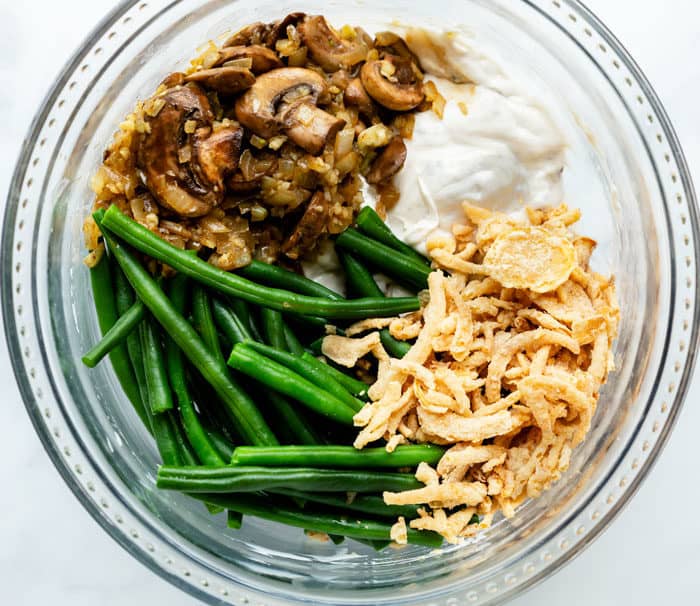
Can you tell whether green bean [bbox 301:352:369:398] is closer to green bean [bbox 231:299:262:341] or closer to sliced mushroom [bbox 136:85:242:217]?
green bean [bbox 231:299:262:341]

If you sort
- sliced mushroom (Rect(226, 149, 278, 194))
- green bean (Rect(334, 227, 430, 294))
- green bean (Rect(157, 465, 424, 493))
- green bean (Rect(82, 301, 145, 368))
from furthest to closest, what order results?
green bean (Rect(334, 227, 430, 294))
sliced mushroom (Rect(226, 149, 278, 194))
green bean (Rect(82, 301, 145, 368))
green bean (Rect(157, 465, 424, 493))

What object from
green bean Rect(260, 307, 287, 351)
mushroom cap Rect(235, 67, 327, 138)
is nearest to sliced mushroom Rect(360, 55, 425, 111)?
mushroom cap Rect(235, 67, 327, 138)

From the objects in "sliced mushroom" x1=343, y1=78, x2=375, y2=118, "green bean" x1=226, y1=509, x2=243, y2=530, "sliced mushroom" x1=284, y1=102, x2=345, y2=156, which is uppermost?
"sliced mushroom" x1=343, y1=78, x2=375, y2=118

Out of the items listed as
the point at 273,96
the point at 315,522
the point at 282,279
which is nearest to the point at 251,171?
the point at 273,96

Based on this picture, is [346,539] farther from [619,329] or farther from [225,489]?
[619,329]

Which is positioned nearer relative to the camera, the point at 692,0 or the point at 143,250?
the point at 143,250

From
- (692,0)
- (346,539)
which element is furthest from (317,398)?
(692,0)
